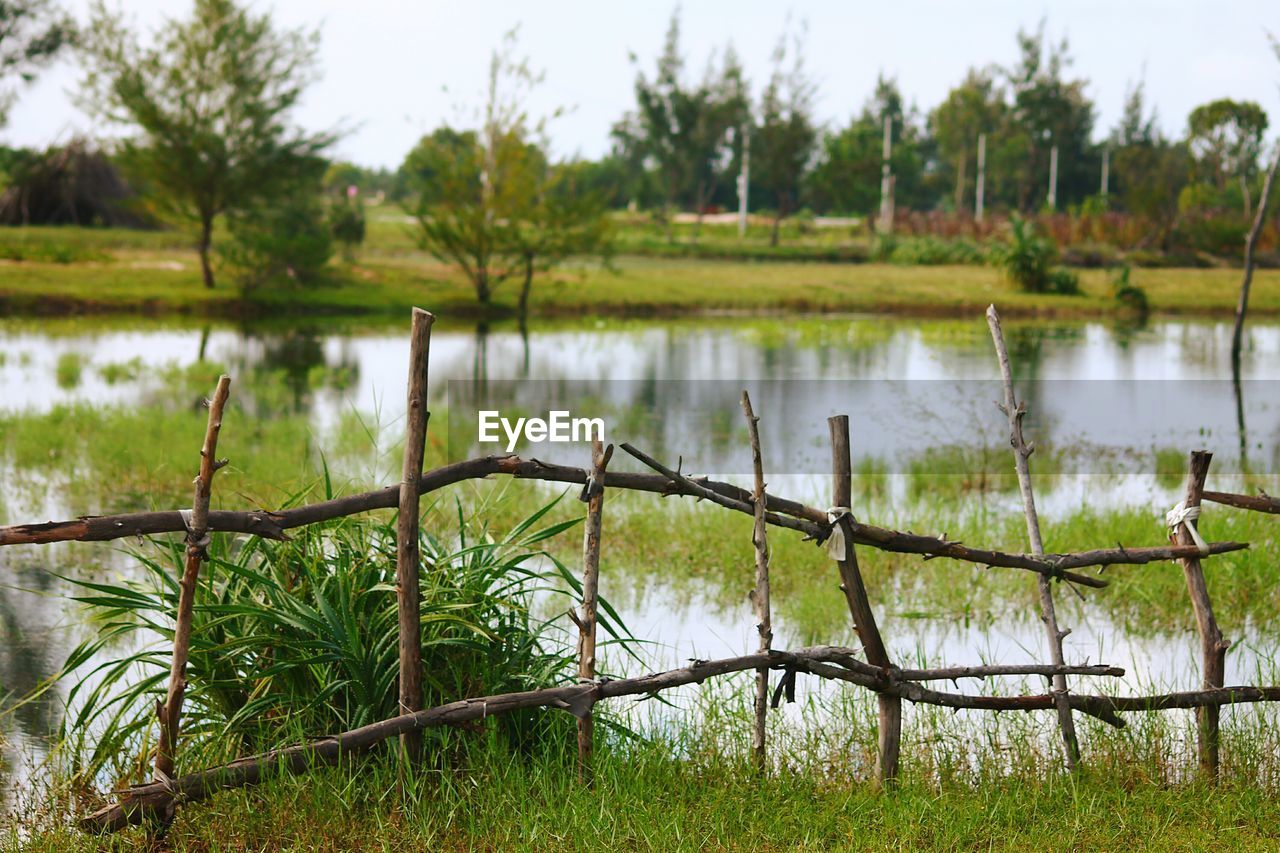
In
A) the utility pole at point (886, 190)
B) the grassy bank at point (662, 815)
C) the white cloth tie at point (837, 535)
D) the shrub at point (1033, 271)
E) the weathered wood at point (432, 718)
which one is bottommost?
the grassy bank at point (662, 815)

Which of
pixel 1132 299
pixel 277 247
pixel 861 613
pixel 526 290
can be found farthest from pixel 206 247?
pixel 861 613

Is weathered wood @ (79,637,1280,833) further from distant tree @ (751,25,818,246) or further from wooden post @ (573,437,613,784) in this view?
distant tree @ (751,25,818,246)

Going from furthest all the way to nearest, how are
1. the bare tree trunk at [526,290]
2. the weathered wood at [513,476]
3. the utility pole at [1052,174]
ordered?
the utility pole at [1052,174], the bare tree trunk at [526,290], the weathered wood at [513,476]

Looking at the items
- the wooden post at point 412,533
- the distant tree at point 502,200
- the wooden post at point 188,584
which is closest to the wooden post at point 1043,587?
the wooden post at point 412,533

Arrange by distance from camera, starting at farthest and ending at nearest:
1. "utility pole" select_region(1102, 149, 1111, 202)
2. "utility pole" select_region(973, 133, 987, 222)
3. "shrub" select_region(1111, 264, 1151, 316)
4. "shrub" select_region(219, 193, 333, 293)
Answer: "utility pole" select_region(1102, 149, 1111, 202), "utility pole" select_region(973, 133, 987, 222), "shrub" select_region(1111, 264, 1151, 316), "shrub" select_region(219, 193, 333, 293)

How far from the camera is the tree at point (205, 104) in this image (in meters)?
27.0

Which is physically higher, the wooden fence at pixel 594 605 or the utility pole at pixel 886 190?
the utility pole at pixel 886 190

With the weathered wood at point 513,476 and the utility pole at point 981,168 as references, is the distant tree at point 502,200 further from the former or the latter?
the utility pole at point 981,168

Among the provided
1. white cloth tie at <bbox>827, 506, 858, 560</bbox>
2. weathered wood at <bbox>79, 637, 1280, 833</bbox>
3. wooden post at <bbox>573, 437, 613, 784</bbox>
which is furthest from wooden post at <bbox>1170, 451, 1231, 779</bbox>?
wooden post at <bbox>573, 437, 613, 784</bbox>

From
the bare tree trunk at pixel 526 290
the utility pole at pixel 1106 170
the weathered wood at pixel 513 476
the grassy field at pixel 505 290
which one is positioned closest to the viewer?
the weathered wood at pixel 513 476

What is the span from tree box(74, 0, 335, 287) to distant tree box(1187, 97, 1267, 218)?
1340 inches

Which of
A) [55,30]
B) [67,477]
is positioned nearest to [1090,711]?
[67,477]

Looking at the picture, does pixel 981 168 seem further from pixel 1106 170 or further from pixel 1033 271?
pixel 1033 271

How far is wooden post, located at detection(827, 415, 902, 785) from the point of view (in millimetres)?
3965
